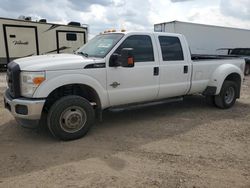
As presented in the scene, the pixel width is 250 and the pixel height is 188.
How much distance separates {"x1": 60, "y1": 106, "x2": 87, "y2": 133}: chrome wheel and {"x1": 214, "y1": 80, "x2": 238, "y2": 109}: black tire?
12.5 feet

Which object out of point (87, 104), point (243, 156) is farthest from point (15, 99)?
point (243, 156)

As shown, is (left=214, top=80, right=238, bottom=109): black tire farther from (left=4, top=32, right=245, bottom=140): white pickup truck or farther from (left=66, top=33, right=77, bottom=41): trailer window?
(left=66, top=33, right=77, bottom=41): trailer window

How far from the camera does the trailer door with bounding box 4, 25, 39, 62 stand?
13.7 m

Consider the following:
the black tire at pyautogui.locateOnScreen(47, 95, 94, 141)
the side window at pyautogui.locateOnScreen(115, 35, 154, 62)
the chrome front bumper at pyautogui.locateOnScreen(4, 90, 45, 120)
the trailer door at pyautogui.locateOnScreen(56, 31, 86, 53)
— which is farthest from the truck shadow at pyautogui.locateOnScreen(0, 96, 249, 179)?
the trailer door at pyautogui.locateOnScreen(56, 31, 86, 53)

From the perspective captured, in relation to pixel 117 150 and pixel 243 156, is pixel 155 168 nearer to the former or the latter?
pixel 117 150

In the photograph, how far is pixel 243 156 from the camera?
3842 mm

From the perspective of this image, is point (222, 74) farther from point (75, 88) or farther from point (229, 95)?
point (75, 88)

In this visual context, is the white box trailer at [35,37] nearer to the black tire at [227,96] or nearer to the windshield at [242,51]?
the windshield at [242,51]

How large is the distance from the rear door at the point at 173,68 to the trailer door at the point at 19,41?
1084cm

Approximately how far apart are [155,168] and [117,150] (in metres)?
0.80

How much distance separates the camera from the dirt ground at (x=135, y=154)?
10.4 ft

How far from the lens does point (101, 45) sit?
5.07 meters

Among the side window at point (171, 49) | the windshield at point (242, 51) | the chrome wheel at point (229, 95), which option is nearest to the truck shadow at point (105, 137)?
the chrome wheel at point (229, 95)

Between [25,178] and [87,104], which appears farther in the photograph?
[87,104]
